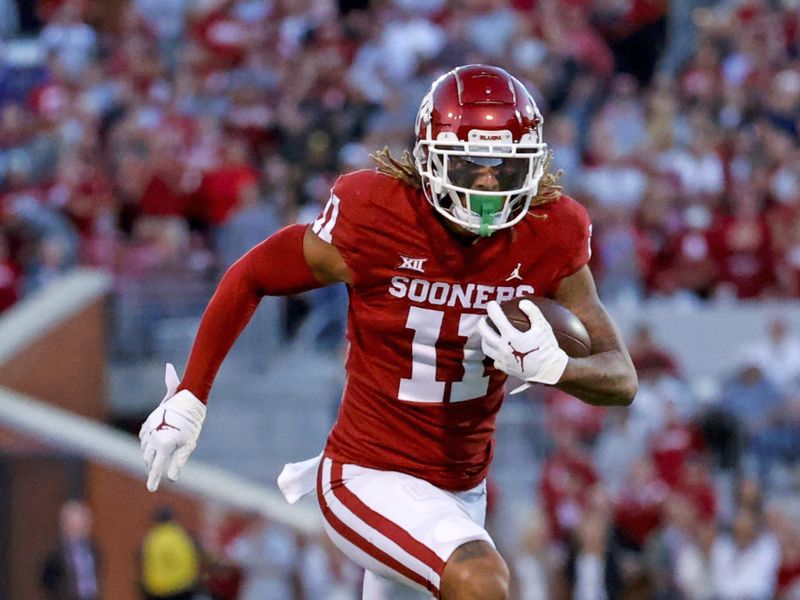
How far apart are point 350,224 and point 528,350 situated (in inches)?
26.3

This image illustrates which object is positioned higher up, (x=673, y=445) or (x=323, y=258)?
(x=323, y=258)

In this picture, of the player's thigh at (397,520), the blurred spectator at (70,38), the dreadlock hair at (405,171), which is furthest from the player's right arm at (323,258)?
the blurred spectator at (70,38)

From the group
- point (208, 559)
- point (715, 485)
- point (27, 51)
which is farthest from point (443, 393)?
point (27, 51)

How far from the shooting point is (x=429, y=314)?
14.6ft

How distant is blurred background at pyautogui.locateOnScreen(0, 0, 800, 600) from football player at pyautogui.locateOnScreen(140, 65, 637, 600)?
4334 millimetres

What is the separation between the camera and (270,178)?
11.1 metres

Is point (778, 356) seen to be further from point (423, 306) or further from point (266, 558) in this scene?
point (423, 306)

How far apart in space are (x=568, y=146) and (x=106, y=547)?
4.19 metres

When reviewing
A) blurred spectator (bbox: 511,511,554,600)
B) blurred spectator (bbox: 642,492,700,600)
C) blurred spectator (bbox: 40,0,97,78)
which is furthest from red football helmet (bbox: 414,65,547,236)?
blurred spectator (bbox: 40,0,97,78)

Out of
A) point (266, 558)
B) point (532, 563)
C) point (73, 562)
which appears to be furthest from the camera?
point (73, 562)

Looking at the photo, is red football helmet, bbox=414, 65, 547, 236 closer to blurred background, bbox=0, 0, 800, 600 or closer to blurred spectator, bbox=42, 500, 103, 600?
blurred background, bbox=0, 0, 800, 600

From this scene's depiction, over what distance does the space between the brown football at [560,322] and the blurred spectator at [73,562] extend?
5.53 metres

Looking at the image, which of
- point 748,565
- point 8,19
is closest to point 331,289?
point 748,565

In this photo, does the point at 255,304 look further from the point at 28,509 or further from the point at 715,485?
the point at 715,485
